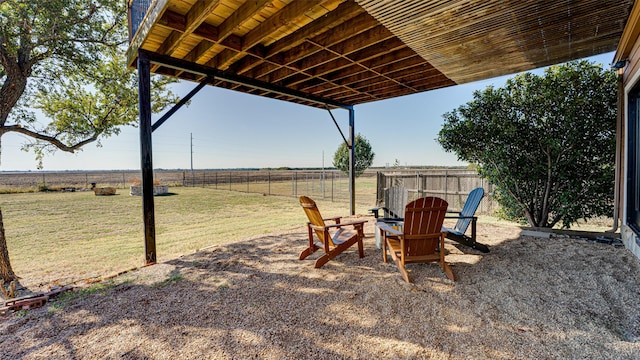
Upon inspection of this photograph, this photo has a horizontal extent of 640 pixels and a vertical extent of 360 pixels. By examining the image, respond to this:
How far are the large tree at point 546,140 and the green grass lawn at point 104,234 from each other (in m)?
3.91

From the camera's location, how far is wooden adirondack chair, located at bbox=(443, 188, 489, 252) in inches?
139

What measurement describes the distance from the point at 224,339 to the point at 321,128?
91.6 feet

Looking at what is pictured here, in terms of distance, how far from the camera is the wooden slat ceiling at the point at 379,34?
8.11 feet

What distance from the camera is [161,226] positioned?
6512 millimetres

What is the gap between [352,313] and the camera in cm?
217

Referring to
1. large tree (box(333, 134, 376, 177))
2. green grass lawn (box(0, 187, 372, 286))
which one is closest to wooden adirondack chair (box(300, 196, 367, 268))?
green grass lawn (box(0, 187, 372, 286))

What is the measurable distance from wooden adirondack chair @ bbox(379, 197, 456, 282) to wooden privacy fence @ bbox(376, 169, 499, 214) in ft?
15.9

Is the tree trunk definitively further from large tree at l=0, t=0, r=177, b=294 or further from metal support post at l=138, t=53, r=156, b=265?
metal support post at l=138, t=53, r=156, b=265

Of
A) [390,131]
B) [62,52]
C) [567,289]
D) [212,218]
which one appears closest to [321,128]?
[390,131]

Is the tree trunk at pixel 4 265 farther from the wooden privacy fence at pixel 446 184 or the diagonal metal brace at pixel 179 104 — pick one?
the wooden privacy fence at pixel 446 184

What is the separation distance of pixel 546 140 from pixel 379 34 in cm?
335

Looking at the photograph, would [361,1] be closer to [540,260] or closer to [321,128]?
[540,260]

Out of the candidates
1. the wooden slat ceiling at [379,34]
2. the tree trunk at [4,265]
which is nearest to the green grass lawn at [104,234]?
the tree trunk at [4,265]

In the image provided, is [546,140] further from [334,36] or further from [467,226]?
[334,36]
